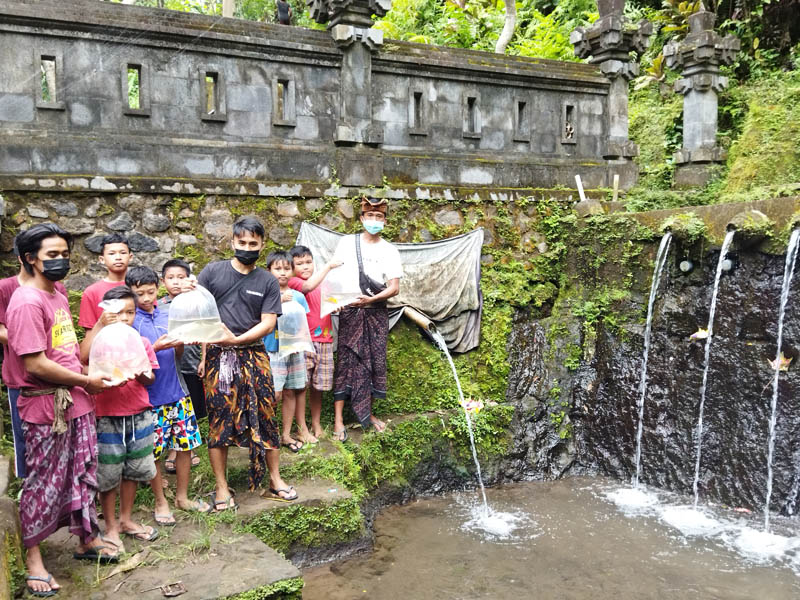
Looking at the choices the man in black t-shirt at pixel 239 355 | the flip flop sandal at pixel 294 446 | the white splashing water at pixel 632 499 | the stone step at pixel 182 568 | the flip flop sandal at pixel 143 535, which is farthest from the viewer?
the white splashing water at pixel 632 499

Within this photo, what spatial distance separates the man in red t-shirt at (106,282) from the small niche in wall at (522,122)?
541 cm

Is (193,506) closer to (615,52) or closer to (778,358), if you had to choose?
(778,358)

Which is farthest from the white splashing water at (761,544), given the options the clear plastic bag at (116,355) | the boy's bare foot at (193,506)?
Result: the clear plastic bag at (116,355)

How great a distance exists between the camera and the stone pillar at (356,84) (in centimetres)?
699

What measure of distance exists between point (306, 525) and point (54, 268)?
8.53 ft

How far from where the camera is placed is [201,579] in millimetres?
3688

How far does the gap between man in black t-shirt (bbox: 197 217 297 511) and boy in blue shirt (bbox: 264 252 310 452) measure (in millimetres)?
774

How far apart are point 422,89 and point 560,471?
4.69m

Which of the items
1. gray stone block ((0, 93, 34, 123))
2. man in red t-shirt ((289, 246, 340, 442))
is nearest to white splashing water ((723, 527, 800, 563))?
man in red t-shirt ((289, 246, 340, 442))

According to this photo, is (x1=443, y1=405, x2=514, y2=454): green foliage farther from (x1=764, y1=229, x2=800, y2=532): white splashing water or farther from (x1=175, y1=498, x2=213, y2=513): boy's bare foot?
(x1=175, y1=498, x2=213, y2=513): boy's bare foot

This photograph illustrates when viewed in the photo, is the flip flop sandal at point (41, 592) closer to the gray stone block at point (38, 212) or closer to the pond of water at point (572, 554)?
the pond of water at point (572, 554)

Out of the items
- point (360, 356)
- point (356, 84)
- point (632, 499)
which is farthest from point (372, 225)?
point (632, 499)

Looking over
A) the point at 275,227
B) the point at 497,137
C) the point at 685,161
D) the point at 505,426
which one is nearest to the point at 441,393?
the point at 505,426

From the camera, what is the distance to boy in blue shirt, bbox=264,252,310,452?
5391 millimetres
